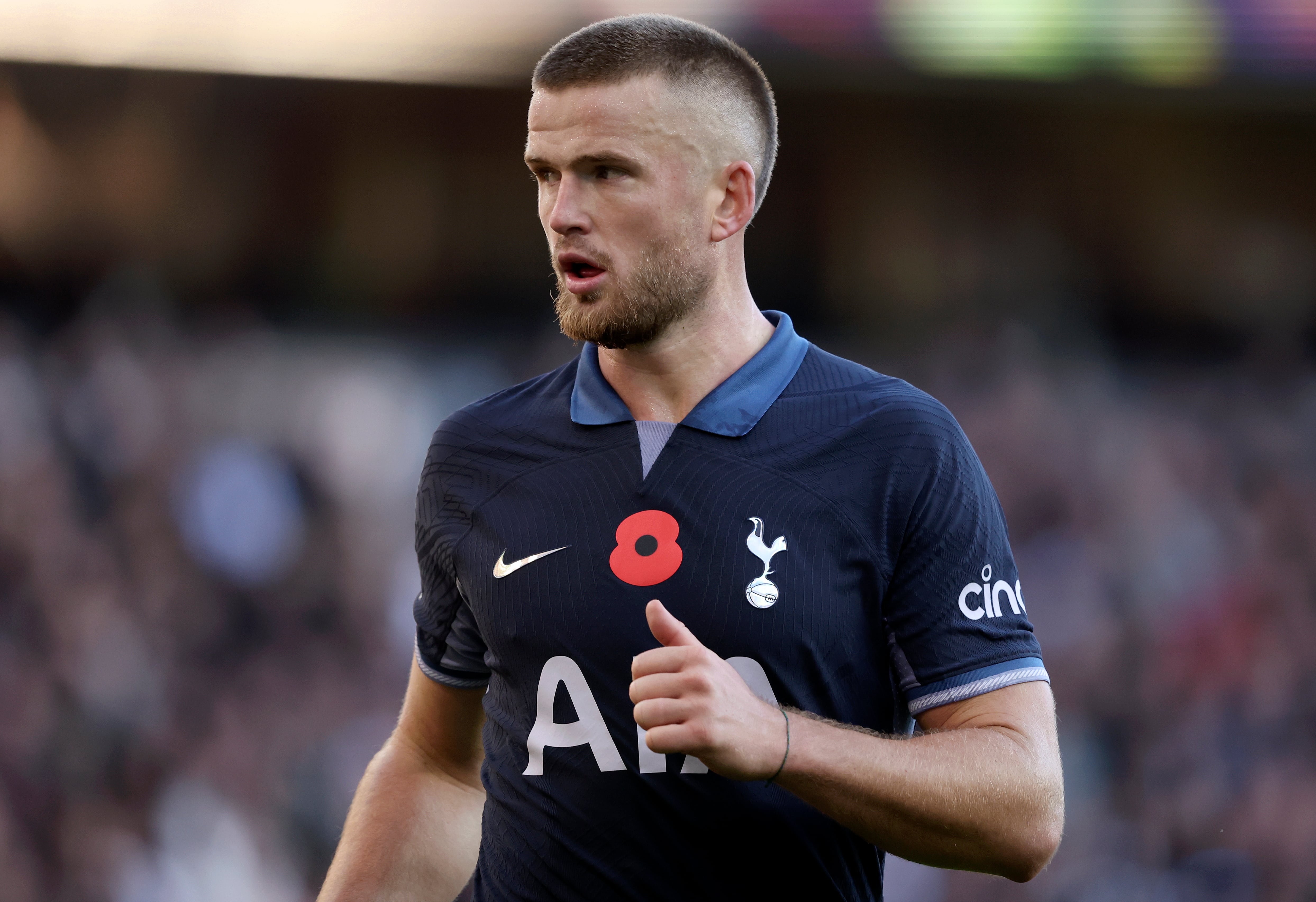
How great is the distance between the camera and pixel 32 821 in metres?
5.02

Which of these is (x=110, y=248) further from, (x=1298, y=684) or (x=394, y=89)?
(x=1298, y=684)

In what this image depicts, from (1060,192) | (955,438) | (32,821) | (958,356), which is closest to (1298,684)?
(958,356)

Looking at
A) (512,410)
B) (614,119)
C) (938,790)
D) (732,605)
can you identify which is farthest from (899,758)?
(614,119)

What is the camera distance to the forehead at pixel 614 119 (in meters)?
1.91

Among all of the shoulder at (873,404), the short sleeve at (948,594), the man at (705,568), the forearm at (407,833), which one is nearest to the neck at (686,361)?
the man at (705,568)

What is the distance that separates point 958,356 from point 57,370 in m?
3.90

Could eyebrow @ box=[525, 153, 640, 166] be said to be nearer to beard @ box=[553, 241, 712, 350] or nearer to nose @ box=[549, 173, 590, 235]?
nose @ box=[549, 173, 590, 235]

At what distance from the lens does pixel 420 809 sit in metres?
2.21

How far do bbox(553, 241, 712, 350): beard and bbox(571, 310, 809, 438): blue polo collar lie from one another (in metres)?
0.11

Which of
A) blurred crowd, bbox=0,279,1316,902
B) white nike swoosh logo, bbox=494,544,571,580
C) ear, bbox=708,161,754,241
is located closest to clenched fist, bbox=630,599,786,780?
white nike swoosh logo, bbox=494,544,571,580

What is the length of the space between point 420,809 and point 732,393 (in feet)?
3.13

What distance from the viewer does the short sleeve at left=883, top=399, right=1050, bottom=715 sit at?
1.77 meters

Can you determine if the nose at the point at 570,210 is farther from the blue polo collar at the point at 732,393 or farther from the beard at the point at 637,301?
the blue polo collar at the point at 732,393

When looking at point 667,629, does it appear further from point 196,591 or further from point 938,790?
point 196,591
